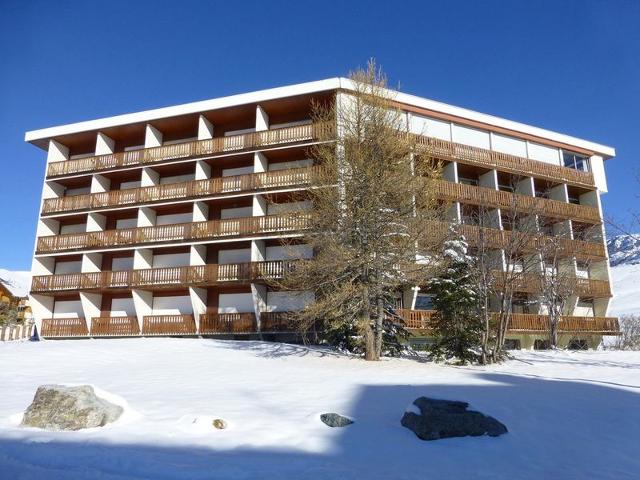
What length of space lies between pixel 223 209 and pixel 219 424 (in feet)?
71.9

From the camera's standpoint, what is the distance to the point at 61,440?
7090 mm

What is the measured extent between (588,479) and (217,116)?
89.2 feet

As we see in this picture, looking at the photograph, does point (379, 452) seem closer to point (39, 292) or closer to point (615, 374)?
point (615, 374)

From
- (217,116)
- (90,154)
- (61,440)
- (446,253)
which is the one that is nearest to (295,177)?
(217,116)

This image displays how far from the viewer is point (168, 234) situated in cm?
2728

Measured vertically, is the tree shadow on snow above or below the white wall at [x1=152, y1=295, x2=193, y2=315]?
below

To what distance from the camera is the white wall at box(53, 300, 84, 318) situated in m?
29.3

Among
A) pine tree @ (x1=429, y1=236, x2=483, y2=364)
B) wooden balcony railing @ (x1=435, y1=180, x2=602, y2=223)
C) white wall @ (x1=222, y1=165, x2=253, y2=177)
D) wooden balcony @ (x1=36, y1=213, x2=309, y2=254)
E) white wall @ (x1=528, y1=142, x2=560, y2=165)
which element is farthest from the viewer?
white wall @ (x1=528, y1=142, x2=560, y2=165)

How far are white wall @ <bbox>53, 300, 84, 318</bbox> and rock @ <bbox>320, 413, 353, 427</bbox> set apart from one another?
25477 millimetres

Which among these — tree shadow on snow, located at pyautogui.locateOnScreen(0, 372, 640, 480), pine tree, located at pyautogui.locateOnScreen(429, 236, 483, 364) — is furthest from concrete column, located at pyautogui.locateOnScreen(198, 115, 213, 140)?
tree shadow on snow, located at pyautogui.locateOnScreen(0, 372, 640, 480)

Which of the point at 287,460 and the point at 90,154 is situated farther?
the point at 90,154

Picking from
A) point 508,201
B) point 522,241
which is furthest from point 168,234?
point 508,201

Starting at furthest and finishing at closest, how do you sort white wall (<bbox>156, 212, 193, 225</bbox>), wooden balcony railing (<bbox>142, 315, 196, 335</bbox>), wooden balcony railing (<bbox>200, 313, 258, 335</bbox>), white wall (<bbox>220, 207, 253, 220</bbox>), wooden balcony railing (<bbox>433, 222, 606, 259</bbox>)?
1. white wall (<bbox>156, 212, 193, 225</bbox>)
2. white wall (<bbox>220, 207, 253, 220</bbox>)
3. wooden balcony railing (<bbox>142, 315, 196, 335</bbox>)
4. wooden balcony railing (<bbox>200, 313, 258, 335</bbox>)
5. wooden balcony railing (<bbox>433, 222, 606, 259</bbox>)

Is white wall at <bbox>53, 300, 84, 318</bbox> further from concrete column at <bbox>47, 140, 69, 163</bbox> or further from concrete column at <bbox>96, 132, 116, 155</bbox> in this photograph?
concrete column at <bbox>96, 132, 116, 155</bbox>
